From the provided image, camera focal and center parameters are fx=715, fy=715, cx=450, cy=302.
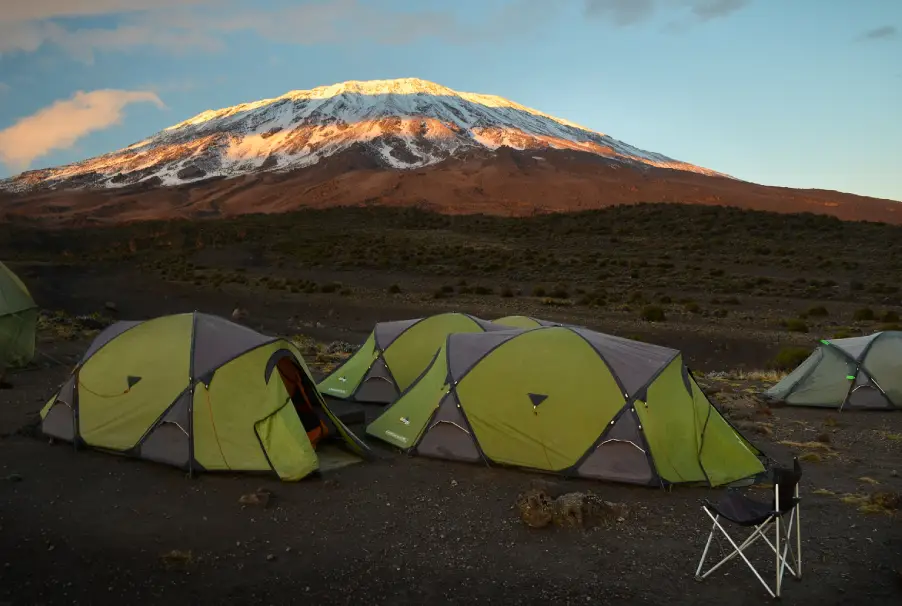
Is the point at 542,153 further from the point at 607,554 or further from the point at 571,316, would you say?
the point at 607,554

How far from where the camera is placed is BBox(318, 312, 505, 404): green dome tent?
11.4 metres

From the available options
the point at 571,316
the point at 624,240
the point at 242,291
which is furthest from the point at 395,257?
Answer: the point at 571,316

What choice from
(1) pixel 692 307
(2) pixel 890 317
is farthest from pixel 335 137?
(2) pixel 890 317

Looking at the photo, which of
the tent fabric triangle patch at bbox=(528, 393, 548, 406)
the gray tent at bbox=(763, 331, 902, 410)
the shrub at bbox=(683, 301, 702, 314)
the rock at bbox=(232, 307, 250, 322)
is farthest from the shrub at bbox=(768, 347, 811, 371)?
the rock at bbox=(232, 307, 250, 322)

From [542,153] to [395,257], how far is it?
2058 inches

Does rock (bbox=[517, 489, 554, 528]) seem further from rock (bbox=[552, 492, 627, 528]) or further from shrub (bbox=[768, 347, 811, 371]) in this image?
shrub (bbox=[768, 347, 811, 371])

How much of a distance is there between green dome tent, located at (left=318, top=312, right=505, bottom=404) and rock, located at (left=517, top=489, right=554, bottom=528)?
440 centimetres

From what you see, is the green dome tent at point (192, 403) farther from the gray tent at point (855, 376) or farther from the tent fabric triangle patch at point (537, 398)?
the gray tent at point (855, 376)

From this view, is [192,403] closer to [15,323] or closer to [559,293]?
[15,323]

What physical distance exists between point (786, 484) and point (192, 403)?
597 cm

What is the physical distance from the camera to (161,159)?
100125 mm

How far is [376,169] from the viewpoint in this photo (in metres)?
82.3

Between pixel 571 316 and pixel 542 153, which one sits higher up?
pixel 542 153

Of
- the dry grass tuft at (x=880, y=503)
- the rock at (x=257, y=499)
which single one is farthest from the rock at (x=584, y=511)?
the rock at (x=257, y=499)
